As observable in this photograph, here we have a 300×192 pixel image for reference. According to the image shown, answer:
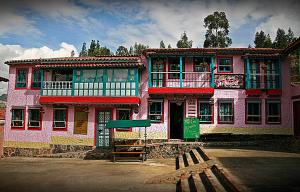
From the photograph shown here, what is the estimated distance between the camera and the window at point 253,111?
18703mm

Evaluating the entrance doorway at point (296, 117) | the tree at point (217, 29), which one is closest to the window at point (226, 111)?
the entrance doorway at point (296, 117)

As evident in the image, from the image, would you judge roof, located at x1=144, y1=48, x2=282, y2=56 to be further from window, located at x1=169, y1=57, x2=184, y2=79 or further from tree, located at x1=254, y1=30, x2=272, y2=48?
tree, located at x1=254, y1=30, x2=272, y2=48

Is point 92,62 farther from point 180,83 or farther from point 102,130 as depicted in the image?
point 180,83

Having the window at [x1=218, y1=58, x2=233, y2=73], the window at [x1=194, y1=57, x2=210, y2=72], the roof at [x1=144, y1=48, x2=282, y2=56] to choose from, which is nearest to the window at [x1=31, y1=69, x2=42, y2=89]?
the roof at [x1=144, y1=48, x2=282, y2=56]

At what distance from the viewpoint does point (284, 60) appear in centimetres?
1888

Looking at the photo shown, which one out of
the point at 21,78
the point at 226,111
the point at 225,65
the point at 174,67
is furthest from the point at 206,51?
the point at 21,78

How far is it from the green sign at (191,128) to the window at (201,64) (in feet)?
12.7

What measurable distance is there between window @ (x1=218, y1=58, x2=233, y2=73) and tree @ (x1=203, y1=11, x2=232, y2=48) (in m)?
32.7

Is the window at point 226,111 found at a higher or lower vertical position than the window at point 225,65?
lower

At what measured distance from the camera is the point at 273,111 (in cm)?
1869

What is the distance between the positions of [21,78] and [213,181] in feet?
61.0

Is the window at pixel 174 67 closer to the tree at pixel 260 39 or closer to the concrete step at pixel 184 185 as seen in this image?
the concrete step at pixel 184 185

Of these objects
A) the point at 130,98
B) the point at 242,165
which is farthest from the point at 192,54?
the point at 242,165

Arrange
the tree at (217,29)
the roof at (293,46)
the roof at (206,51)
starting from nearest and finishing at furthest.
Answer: the roof at (293,46) < the roof at (206,51) < the tree at (217,29)
